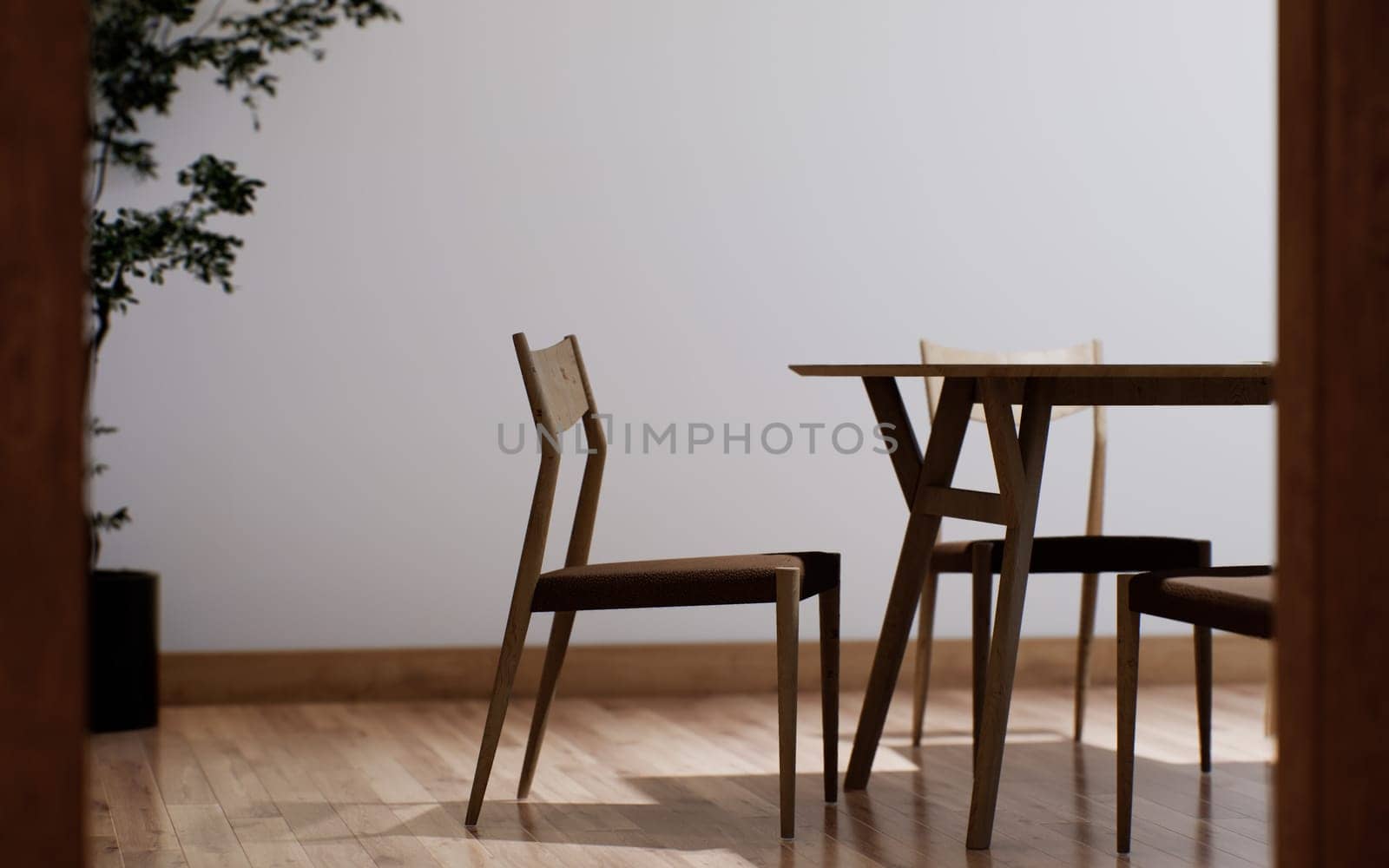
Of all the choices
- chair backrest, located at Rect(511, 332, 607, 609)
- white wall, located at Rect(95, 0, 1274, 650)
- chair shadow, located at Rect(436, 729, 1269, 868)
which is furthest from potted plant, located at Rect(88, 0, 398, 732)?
chair shadow, located at Rect(436, 729, 1269, 868)

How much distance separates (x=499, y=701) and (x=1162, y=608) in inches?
42.1

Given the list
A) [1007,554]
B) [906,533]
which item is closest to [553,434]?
[906,533]

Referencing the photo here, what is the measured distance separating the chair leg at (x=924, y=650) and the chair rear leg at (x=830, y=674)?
22.9 inches

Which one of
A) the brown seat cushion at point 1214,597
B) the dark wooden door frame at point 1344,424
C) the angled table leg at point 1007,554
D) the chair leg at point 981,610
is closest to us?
the dark wooden door frame at point 1344,424

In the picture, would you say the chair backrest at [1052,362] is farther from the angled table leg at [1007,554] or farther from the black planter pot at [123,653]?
the black planter pot at [123,653]

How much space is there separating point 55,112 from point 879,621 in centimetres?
309

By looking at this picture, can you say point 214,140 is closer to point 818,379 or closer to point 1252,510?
point 818,379

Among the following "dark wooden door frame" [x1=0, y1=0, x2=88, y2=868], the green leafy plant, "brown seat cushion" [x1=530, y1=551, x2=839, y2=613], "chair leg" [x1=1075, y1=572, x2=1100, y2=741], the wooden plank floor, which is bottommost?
the wooden plank floor

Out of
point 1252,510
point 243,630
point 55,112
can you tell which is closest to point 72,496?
point 55,112

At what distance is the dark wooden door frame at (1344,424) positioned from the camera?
1188mm

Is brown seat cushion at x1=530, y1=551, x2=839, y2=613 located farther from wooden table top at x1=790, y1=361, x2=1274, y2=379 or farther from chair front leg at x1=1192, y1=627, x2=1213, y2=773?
chair front leg at x1=1192, y1=627, x2=1213, y2=773

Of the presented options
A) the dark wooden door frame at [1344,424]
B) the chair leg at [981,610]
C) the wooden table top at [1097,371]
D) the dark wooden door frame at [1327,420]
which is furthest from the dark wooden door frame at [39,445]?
the chair leg at [981,610]

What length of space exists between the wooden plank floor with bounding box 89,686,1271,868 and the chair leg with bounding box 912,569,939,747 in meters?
Answer: 0.06

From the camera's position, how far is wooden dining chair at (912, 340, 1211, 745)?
2834 millimetres
